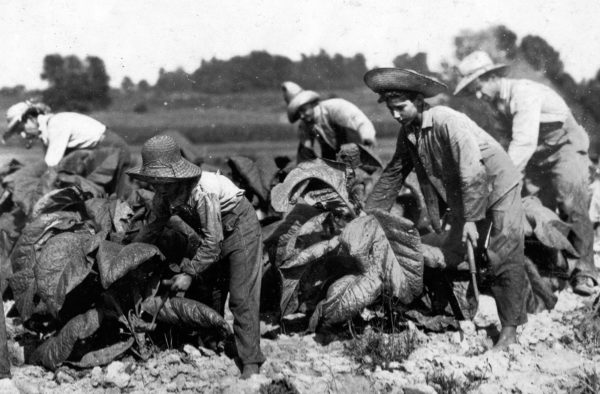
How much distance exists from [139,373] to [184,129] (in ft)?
18.7

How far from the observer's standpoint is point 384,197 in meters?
4.12

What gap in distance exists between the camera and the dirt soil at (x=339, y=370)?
10.3 ft

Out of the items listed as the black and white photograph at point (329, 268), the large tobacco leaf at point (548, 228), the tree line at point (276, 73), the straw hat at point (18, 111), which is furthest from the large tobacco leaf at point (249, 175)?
the tree line at point (276, 73)

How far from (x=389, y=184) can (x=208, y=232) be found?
4.37ft

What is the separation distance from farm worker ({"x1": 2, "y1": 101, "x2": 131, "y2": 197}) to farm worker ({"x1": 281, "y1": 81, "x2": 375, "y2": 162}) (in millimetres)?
1477

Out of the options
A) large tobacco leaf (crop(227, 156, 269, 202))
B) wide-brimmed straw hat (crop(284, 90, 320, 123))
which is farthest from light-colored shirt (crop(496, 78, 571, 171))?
wide-brimmed straw hat (crop(284, 90, 320, 123))

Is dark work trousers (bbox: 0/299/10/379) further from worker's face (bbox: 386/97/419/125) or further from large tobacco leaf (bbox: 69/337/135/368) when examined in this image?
worker's face (bbox: 386/97/419/125)

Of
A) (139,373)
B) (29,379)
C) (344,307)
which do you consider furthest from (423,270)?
(29,379)

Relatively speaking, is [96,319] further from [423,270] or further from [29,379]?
[423,270]

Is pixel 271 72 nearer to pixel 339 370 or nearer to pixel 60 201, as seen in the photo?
pixel 60 201

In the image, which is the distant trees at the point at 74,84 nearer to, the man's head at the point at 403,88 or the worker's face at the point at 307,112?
the worker's face at the point at 307,112

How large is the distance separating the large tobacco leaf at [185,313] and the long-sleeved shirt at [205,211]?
0.57ft

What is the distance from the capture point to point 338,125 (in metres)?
5.91

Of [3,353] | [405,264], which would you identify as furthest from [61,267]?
[405,264]
